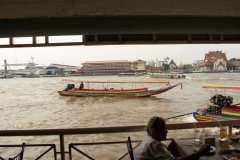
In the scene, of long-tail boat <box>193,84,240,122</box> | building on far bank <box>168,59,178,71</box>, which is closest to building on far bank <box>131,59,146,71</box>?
building on far bank <box>168,59,178,71</box>

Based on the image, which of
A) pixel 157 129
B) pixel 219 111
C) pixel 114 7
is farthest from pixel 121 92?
pixel 157 129

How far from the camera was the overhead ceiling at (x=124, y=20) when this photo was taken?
7.02 feet

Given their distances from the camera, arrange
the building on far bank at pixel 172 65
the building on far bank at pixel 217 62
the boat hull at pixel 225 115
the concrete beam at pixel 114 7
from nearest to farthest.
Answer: the concrete beam at pixel 114 7 < the boat hull at pixel 225 115 < the building on far bank at pixel 217 62 < the building on far bank at pixel 172 65

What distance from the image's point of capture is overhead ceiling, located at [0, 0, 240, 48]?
7.02 feet

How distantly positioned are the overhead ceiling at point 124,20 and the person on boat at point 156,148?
124 centimetres

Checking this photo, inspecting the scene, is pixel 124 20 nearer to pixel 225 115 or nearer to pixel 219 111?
pixel 225 115

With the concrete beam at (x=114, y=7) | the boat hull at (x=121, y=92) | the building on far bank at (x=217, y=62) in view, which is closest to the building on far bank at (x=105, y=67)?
the building on far bank at (x=217, y=62)

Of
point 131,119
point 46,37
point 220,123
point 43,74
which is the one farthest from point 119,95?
point 43,74

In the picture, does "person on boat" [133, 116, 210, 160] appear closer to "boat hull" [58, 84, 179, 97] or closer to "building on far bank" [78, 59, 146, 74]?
"boat hull" [58, 84, 179, 97]

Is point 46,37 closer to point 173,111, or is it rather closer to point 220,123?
point 220,123

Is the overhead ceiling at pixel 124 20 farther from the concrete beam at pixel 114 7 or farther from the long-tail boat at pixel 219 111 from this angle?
the long-tail boat at pixel 219 111

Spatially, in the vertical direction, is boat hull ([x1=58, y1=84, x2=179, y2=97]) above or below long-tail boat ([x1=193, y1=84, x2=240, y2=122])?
below

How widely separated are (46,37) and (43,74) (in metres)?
83.7

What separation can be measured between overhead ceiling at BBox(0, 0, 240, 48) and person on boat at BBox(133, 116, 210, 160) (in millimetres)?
1244
